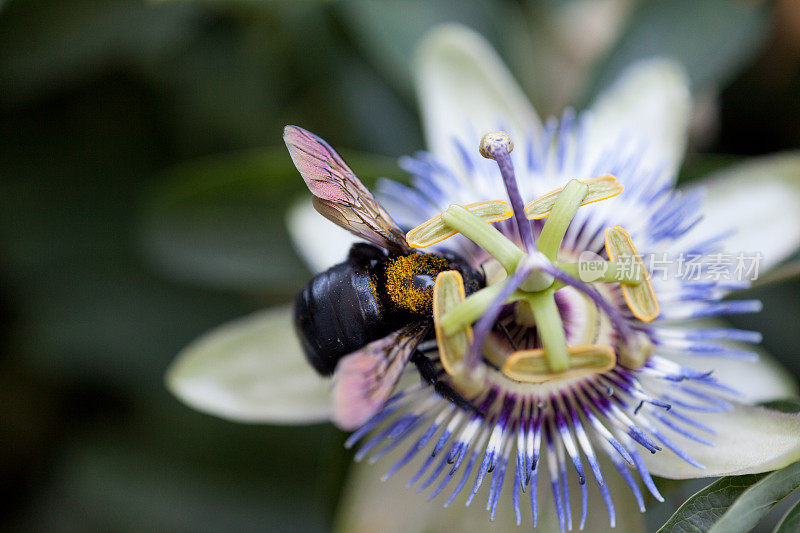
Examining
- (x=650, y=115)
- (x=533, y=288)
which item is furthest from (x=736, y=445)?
(x=650, y=115)

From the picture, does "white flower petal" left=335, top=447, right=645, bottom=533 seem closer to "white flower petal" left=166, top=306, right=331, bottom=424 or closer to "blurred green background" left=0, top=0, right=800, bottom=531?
"white flower petal" left=166, top=306, right=331, bottom=424

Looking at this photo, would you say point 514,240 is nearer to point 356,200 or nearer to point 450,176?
point 450,176

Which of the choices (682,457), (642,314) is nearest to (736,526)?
(682,457)

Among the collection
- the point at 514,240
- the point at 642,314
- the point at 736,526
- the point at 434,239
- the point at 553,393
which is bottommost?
the point at 736,526

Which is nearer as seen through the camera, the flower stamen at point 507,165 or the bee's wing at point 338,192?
the bee's wing at point 338,192

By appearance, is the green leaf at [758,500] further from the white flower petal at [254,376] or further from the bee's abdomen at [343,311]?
the white flower petal at [254,376]

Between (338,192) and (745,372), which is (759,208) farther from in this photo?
(338,192)

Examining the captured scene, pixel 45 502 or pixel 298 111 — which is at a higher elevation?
pixel 298 111

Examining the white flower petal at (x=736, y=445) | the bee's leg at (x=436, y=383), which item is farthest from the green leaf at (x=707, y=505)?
the bee's leg at (x=436, y=383)
